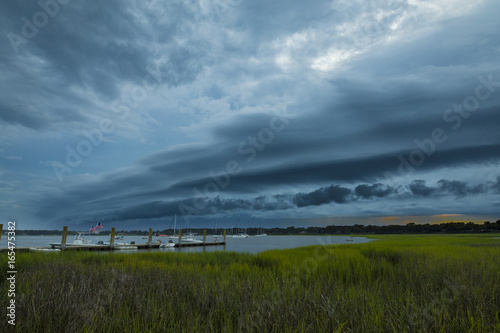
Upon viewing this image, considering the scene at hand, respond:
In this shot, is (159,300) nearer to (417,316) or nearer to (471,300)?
(417,316)

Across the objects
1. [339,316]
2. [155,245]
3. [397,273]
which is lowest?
[155,245]

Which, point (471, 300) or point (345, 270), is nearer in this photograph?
point (471, 300)

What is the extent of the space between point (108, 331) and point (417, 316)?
4.05m

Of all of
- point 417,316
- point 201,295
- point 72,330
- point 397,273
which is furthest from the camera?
point 397,273

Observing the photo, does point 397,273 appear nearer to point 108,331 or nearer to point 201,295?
point 201,295

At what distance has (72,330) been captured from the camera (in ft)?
11.4

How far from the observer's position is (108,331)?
3559 mm

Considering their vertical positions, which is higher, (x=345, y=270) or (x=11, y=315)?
(x=11, y=315)

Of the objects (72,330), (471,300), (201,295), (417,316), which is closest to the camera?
(72,330)

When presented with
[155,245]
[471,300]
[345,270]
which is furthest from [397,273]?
[155,245]

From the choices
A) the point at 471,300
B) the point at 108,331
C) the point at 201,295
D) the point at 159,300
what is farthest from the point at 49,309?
the point at 471,300

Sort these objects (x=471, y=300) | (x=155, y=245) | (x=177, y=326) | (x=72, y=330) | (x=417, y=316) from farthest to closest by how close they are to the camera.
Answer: (x=155, y=245)
(x=471, y=300)
(x=177, y=326)
(x=417, y=316)
(x=72, y=330)

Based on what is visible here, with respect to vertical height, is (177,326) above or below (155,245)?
above

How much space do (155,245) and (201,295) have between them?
48.0 m
